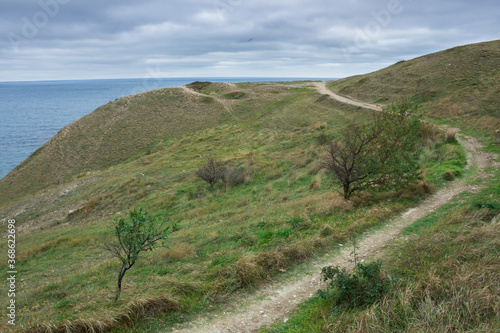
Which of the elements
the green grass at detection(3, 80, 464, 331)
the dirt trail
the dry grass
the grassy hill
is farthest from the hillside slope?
the dirt trail

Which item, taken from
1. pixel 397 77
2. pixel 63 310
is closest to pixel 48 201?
pixel 63 310

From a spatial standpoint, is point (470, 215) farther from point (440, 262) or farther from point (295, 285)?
point (295, 285)

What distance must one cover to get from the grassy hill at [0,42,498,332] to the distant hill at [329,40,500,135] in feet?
13.0

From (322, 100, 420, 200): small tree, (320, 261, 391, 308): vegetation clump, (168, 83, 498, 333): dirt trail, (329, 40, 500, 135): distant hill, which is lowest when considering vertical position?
(168, 83, 498, 333): dirt trail

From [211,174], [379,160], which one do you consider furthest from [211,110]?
[379,160]

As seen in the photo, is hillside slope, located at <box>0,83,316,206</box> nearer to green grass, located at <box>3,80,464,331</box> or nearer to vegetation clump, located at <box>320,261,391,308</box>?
green grass, located at <box>3,80,464,331</box>

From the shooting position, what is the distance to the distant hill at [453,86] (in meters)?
26.7

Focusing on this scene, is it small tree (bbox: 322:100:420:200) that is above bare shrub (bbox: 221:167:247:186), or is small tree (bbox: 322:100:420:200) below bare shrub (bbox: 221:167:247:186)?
above

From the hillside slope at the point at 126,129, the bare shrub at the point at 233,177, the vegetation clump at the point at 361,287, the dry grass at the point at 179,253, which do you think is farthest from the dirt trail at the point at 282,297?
the hillside slope at the point at 126,129

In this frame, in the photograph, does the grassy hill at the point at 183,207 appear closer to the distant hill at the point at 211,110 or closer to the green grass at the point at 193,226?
the green grass at the point at 193,226

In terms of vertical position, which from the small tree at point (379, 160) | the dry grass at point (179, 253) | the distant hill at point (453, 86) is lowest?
the dry grass at point (179, 253)

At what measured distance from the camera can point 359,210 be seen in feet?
37.5

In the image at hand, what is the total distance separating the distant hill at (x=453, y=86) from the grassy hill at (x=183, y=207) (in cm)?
396

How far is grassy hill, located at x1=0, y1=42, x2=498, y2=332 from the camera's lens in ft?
24.4
